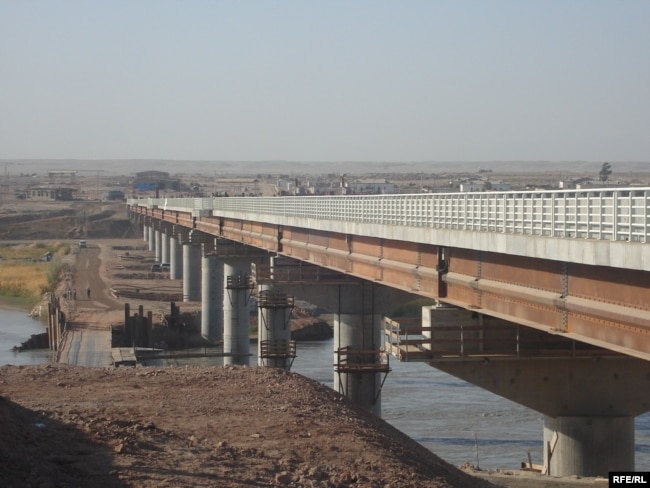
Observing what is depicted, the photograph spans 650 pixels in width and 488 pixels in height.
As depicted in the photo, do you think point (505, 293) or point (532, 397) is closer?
point (505, 293)

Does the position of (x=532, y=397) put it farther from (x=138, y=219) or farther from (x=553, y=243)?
(x=138, y=219)

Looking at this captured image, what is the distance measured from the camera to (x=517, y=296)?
60.7 feet

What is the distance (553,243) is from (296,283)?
23174mm

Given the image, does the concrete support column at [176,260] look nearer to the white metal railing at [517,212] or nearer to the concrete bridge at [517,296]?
the white metal railing at [517,212]

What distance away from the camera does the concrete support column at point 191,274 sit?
253ft

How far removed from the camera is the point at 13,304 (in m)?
79.6

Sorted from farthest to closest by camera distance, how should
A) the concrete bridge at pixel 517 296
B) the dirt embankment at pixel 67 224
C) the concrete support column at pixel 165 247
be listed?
the dirt embankment at pixel 67 224 < the concrete support column at pixel 165 247 < the concrete bridge at pixel 517 296

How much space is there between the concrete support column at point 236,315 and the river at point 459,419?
9.93 feet

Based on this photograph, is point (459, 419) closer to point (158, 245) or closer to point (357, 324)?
point (357, 324)

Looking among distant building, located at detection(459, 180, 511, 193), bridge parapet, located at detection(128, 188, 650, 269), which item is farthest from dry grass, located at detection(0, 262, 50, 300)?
bridge parapet, located at detection(128, 188, 650, 269)

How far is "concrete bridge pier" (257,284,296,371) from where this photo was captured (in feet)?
136

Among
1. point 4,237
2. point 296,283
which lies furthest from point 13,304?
point 4,237

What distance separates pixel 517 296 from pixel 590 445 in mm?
4394
